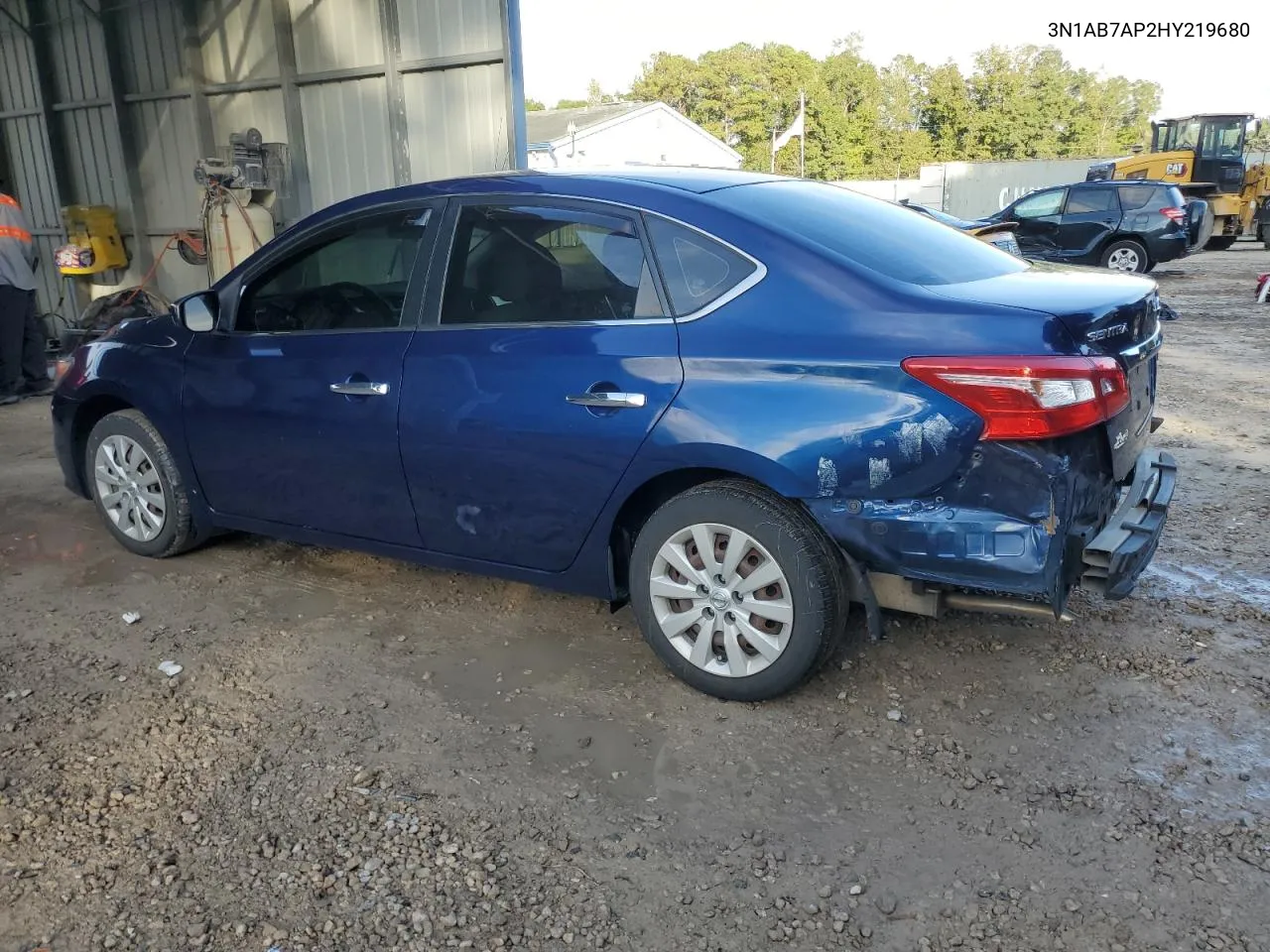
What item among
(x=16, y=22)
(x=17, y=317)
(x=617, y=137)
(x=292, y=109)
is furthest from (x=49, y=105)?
(x=617, y=137)

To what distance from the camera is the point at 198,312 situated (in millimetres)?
4180

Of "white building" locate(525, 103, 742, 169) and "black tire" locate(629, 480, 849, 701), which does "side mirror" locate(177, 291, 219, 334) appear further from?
"white building" locate(525, 103, 742, 169)

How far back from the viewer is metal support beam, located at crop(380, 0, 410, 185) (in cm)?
952

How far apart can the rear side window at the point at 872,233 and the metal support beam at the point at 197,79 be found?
Answer: 392 inches

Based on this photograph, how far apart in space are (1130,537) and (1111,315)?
66 cm

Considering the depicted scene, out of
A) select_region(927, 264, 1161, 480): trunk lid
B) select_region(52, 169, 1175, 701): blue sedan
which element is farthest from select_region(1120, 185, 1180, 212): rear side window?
select_region(927, 264, 1161, 480): trunk lid

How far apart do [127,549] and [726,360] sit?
335cm

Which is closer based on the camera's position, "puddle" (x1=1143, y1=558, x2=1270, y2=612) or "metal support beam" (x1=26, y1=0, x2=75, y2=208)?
"puddle" (x1=1143, y1=558, x2=1270, y2=612)

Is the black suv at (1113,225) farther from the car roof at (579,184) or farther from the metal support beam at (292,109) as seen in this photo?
the car roof at (579,184)

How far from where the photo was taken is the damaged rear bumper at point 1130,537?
9.53 feet

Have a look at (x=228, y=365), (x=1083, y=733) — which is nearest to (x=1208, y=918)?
(x=1083, y=733)

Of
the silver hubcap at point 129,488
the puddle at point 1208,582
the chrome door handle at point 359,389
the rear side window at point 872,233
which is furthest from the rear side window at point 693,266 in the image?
the silver hubcap at point 129,488

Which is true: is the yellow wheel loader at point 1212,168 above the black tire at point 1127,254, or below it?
above

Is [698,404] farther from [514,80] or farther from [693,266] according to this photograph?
[514,80]
